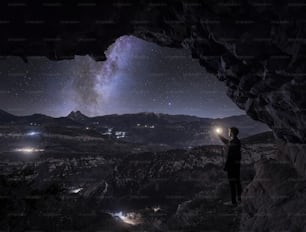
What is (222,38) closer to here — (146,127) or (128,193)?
(128,193)

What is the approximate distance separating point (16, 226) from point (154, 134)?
12268 centimetres

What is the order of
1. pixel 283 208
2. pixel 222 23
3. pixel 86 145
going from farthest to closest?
pixel 86 145, pixel 222 23, pixel 283 208

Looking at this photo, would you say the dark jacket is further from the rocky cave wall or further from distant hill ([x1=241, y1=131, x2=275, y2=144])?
distant hill ([x1=241, y1=131, x2=275, y2=144])

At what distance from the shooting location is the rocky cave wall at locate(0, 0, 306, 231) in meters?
12.3

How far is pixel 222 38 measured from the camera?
1348 cm

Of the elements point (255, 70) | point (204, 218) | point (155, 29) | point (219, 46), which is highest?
point (155, 29)

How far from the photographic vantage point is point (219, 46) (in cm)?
1523

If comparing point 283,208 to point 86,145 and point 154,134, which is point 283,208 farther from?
point 154,134

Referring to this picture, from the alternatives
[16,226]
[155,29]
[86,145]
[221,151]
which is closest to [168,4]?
[155,29]

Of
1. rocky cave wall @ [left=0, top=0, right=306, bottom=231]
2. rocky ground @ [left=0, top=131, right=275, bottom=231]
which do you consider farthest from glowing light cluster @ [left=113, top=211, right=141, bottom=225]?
rocky cave wall @ [left=0, top=0, right=306, bottom=231]

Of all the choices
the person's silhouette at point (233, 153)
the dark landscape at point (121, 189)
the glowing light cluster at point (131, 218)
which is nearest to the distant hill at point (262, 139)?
the dark landscape at point (121, 189)

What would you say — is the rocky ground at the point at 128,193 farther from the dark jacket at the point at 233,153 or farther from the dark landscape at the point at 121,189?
the dark jacket at the point at 233,153

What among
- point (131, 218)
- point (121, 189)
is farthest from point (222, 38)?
point (121, 189)

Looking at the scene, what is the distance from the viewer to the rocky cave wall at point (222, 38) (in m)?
12.3
